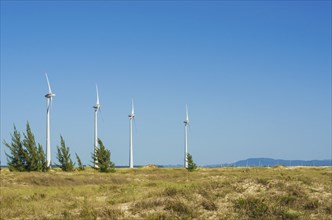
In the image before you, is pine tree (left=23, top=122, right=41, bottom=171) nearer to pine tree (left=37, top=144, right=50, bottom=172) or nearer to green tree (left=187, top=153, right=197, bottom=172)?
pine tree (left=37, top=144, right=50, bottom=172)

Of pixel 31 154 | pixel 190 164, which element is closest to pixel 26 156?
pixel 31 154

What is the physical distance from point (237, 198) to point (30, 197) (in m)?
13.2

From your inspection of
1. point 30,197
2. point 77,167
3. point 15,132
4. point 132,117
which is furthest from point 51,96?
point 30,197

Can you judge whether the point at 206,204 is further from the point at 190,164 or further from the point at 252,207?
the point at 190,164

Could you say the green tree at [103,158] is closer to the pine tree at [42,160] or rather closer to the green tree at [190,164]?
the pine tree at [42,160]

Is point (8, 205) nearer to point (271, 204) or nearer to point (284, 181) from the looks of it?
point (271, 204)

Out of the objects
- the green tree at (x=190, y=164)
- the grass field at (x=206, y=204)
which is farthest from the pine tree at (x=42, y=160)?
the grass field at (x=206, y=204)

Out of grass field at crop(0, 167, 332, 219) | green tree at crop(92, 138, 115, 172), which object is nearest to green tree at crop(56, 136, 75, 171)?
green tree at crop(92, 138, 115, 172)

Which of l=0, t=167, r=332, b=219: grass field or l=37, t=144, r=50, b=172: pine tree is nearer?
l=0, t=167, r=332, b=219: grass field

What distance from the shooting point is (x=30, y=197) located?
2828cm

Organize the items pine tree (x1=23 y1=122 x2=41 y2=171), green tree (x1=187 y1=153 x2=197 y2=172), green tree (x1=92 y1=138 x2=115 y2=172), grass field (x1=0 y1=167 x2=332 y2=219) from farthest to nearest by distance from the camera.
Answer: green tree (x1=187 y1=153 x2=197 y2=172) → green tree (x1=92 y1=138 x2=115 y2=172) → pine tree (x1=23 y1=122 x2=41 y2=171) → grass field (x1=0 y1=167 x2=332 y2=219)

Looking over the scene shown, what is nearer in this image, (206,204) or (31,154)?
(206,204)

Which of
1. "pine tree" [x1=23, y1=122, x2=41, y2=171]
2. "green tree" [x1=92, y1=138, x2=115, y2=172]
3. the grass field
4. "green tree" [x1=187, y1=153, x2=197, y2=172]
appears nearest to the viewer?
the grass field

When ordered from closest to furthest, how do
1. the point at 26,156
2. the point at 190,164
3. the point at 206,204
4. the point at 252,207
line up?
the point at 252,207 < the point at 206,204 < the point at 26,156 < the point at 190,164
